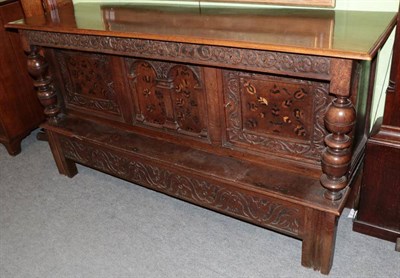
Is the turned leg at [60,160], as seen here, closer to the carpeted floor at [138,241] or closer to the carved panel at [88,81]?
the carpeted floor at [138,241]

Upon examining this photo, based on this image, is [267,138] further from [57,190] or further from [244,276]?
[57,190]

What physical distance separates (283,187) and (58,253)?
120cm

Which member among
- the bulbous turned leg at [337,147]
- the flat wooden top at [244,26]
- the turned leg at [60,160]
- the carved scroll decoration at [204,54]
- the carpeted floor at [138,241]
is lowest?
the carpeted floor at [138,241]

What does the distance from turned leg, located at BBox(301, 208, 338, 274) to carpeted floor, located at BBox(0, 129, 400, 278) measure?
54 mm

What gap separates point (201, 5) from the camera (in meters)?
2.16

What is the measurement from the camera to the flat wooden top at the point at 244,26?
1412mm

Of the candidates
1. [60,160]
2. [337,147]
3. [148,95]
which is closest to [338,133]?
[337,147]

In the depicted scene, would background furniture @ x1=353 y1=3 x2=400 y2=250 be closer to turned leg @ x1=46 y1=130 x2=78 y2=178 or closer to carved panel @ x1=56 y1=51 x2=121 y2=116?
carved panel @ x1=56 y1=51 x2=121 y2=116

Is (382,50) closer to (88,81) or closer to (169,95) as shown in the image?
(169,95)

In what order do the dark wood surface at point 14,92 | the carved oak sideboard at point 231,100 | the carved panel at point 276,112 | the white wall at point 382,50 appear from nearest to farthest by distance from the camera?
the carved oak sideboard at point 231,100 → the carved panel at point 276,112 → the white wall at point 382,50 → the dark wood surface at point 14,92

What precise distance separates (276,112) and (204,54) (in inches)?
15.7

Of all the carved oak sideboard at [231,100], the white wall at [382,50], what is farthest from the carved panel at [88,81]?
the white wall at [382,50]

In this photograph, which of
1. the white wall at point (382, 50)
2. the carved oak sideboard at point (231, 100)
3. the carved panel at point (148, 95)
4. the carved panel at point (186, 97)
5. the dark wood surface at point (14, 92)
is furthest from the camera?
the dark wood surface at point (14, 92)

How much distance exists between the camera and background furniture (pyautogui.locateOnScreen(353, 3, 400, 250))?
5.57 feet
